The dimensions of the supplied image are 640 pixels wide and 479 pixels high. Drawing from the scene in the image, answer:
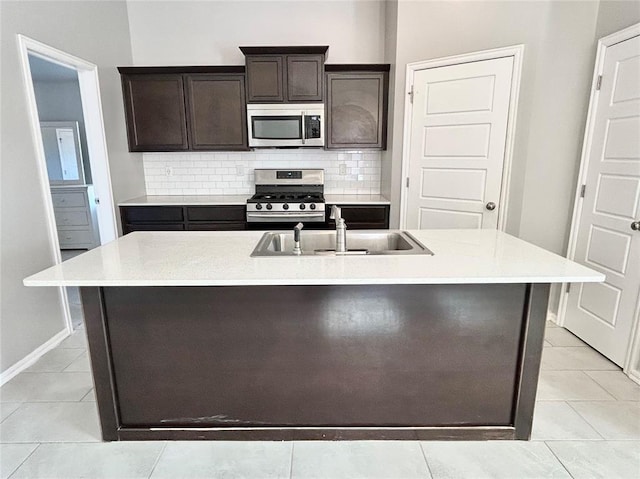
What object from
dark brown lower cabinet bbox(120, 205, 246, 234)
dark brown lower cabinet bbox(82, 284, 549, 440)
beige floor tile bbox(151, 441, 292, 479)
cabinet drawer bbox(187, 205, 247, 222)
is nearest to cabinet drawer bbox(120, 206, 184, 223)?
dark brown lower cabinet bbox(120, 205, 246, 234)

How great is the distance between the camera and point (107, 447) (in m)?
1.79

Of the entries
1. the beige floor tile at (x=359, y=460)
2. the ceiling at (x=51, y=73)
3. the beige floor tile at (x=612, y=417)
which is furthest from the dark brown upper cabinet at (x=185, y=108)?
the beige floor tile at (x=612, y=417)

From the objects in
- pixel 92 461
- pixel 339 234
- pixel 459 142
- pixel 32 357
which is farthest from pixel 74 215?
pixel 459 142

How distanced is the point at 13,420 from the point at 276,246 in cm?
166

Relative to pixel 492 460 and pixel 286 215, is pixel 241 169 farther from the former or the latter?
pixel 492 460

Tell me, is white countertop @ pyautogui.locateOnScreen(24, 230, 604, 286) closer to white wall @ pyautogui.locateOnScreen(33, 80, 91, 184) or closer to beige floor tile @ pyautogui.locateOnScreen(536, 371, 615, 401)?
beige floor tile @ pyautogui.locateOnScreen(536, 371, 615, 401)

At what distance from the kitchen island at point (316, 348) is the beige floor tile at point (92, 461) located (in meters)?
0.06

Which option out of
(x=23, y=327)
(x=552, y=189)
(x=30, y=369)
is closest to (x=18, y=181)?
(x=23, y=327)

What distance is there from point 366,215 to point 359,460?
2.40 m

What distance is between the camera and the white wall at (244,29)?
12.7ft

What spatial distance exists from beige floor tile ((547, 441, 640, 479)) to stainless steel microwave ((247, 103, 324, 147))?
3023 millimetres

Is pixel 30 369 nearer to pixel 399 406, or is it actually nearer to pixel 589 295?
pixel 399 406

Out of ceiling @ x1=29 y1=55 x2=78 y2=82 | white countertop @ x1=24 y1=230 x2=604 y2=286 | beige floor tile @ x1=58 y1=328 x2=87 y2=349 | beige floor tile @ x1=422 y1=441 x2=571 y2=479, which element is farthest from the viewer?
ceiling @ x1=29 y1=55 x2=78 y2=82

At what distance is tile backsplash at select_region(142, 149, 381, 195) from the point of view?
4199mm
